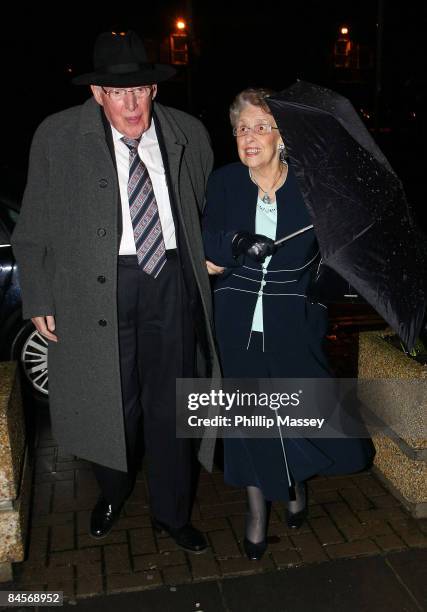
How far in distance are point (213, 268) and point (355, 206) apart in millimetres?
800

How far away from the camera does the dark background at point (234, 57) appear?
85.2 feet

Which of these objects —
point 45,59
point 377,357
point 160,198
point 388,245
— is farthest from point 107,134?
point 45,59

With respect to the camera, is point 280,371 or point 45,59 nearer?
point 280,371

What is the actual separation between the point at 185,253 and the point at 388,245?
0.89 meters

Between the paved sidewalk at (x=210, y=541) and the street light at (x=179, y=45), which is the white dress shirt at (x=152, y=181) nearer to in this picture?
the paved sidewalk at (x=210, y=541)

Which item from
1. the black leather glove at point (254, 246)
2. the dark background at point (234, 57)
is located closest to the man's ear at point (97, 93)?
the black leather glove at point (254, 246)

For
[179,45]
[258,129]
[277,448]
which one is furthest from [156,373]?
[179,45]

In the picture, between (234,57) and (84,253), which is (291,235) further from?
(234,57)

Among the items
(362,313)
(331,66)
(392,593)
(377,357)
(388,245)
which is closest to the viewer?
(388,245)

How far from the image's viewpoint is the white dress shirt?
9.15ft

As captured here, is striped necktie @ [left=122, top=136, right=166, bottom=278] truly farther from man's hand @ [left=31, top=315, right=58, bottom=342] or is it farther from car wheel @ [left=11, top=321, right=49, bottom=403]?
car wheel @ [left=11, top=321, right=49, bottom=403]

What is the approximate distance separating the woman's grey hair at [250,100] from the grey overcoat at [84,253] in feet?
0.91

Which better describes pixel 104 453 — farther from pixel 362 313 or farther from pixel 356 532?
pixel 362 313

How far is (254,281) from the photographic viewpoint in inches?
115
